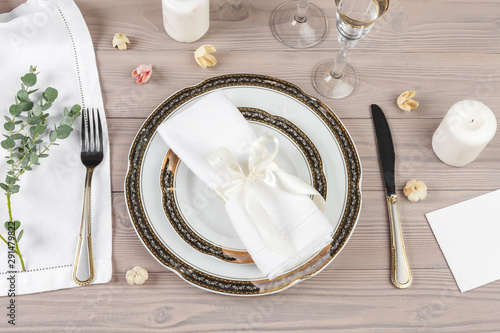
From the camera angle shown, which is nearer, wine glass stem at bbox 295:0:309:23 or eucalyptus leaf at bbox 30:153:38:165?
eucalyptus leaf at bbox 30:153:38:165

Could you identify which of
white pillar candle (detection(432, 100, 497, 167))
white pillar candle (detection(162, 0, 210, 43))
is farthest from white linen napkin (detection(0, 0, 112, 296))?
white pillar candle (detection(432, 100, 497, 167))

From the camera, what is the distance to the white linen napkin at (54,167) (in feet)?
2.32

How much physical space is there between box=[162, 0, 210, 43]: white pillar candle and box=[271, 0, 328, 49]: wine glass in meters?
0.14

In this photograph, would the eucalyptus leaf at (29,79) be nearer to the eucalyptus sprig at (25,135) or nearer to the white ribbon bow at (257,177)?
the eucalyptus sprig at (25,135)

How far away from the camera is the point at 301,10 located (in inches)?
34.6

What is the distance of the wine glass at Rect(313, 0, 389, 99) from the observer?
0.72m

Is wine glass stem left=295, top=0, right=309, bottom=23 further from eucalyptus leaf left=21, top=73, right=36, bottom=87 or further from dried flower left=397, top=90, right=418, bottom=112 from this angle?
eucalyptus leaf left=21, top=73, right=36, bottom=87

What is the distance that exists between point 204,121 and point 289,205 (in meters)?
0.18

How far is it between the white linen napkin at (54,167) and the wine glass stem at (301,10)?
0.38 meters

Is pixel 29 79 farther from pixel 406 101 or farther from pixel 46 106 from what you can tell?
pixel 406 101

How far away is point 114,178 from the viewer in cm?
76

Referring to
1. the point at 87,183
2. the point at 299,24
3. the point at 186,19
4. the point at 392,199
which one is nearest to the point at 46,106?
the point at 87,183

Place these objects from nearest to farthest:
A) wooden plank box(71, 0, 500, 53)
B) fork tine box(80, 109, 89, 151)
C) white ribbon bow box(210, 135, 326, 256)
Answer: white ribbon bow box(210, 135, 326, 256)
fork tine box(80, 109, 89, 151)
wooden plank box(71, 0, 500, 53)

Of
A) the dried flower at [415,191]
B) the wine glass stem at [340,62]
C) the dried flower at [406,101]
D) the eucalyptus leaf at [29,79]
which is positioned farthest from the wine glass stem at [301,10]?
the eucalyptus leaf at [29,79]
